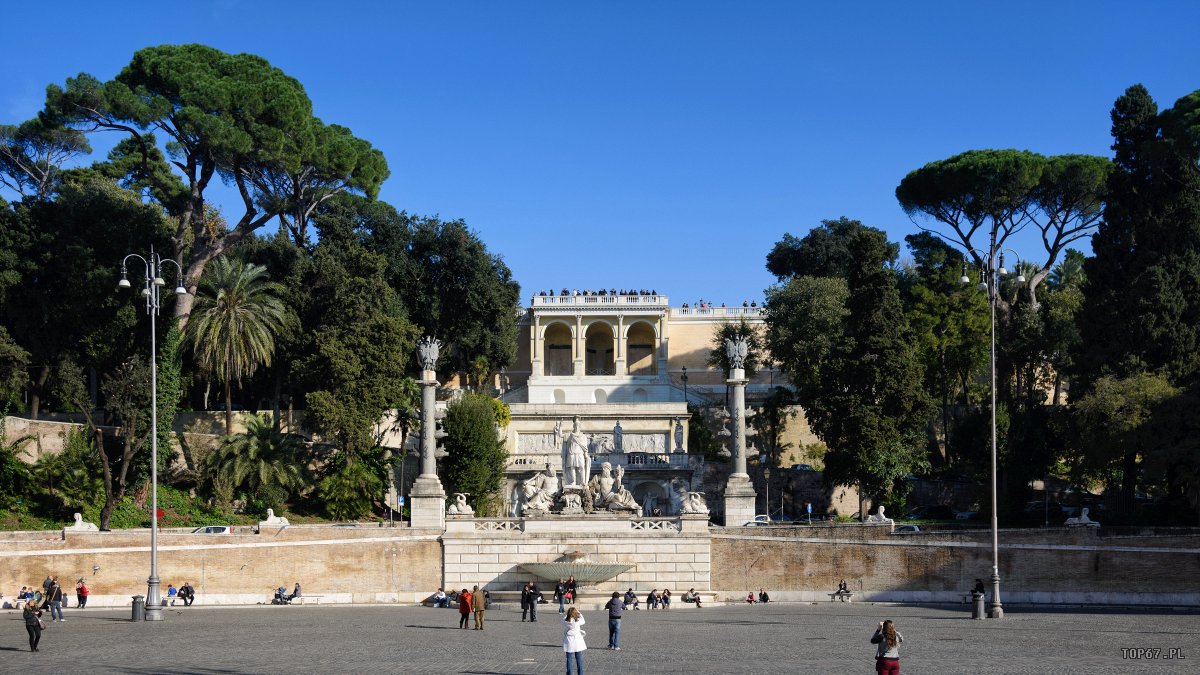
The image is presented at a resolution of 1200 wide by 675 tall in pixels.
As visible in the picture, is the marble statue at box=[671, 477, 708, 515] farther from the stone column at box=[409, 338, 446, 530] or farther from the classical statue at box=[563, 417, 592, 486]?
the stone column at box=[409, 338, 446, 530]

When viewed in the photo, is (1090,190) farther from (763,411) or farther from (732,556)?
(732,556)

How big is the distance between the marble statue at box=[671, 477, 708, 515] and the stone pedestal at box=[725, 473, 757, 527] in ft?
4.07

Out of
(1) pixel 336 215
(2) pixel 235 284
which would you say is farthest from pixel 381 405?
(1) pixel 336 215

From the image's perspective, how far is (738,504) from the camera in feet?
128

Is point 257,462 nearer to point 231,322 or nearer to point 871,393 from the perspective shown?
point 231,322

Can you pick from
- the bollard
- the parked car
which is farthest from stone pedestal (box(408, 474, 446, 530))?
the bollard

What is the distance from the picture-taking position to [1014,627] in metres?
26.5

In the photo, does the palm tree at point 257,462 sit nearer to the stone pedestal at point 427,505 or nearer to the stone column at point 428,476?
the stone column at point 428,476

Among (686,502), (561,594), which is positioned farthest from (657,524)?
(561,594)

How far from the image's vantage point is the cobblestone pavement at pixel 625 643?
66.7 feet

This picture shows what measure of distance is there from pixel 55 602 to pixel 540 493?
47.9ft

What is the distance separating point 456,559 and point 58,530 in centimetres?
1061

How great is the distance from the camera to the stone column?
38688 mm

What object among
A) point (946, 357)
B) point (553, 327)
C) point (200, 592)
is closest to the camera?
point (200, 592)
